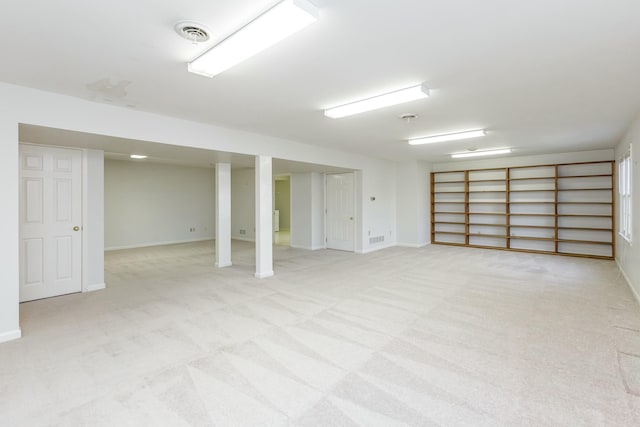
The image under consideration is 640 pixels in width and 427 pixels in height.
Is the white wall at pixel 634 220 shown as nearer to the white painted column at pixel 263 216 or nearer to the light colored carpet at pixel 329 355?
the light colored carpet at pixel 329 355

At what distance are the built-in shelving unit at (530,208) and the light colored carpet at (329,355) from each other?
267 cm

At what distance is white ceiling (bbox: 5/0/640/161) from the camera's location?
1.88 metres

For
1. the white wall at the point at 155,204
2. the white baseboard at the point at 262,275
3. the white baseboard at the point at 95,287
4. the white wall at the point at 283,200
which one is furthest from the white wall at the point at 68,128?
the white wall at the point at 283,200

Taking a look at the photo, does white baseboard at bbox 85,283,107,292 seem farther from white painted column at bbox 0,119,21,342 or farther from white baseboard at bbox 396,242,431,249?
white baseboard at bbox 396,242,431,249

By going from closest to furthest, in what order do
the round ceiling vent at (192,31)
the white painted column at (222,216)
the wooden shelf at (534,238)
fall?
the round ceiling vent at (192,31) → the white painted column at (222,216) → the wooden shelf at (534,238)

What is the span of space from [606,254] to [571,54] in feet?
21.4

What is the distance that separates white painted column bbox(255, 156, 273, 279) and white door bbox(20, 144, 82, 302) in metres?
2.46

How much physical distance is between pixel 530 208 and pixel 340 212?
4.61m

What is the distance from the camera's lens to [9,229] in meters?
2.96

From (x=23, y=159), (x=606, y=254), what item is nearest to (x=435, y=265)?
(x=606, y=254)

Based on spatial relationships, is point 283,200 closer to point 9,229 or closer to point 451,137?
point 451,137

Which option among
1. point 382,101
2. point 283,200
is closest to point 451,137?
point 382,101

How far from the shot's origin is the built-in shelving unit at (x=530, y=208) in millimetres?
6988

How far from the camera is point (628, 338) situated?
291 cm
